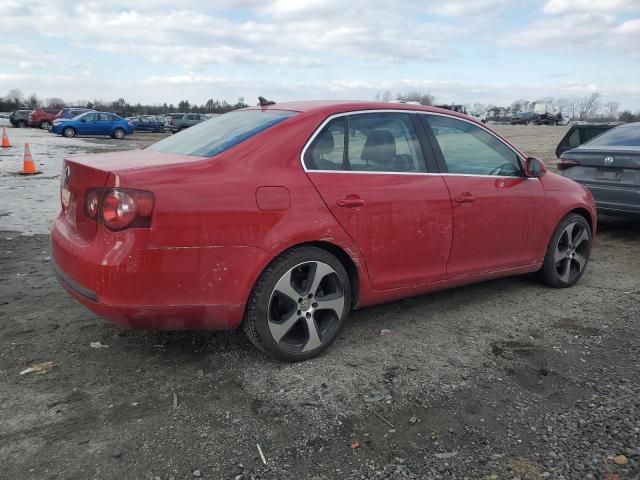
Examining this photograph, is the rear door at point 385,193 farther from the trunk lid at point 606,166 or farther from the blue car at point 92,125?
the blue car at point 92,125

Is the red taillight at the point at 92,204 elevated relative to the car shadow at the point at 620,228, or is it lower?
elevated

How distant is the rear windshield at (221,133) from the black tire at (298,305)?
0.81 metres

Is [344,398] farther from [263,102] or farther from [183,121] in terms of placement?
[183,121]

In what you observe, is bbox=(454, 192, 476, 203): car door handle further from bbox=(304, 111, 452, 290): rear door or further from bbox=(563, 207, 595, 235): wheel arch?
bbox=(563, 207, 595, 235): wheel arch

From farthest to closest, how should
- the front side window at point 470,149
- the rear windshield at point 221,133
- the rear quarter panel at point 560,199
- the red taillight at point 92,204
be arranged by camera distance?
the rear quarter panel at point 560,199, the front side window at point 470,149, the rear windshield at point 221,133, the red taillight at point 92,204

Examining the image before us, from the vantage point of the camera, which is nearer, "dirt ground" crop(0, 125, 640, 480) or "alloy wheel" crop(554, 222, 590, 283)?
"dirt ground" crop(0, 125, 640, 480)

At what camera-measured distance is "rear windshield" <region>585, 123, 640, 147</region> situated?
7102 mm

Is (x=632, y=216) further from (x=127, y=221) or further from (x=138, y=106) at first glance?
(x=138, y=106)

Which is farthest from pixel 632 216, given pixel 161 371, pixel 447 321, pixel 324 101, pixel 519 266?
pixel 161 371

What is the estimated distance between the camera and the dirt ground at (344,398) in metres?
2.50

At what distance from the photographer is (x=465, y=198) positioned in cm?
411

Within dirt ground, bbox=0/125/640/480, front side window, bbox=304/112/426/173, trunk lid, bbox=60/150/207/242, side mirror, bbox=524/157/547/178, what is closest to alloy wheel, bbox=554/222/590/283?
dirt ground, bbox=0/125/640/480

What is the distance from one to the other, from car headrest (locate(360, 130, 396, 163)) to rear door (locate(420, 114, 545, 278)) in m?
0.40

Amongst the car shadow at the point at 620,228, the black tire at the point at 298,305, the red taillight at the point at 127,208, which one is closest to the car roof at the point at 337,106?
the black tire at the point at 298,305
